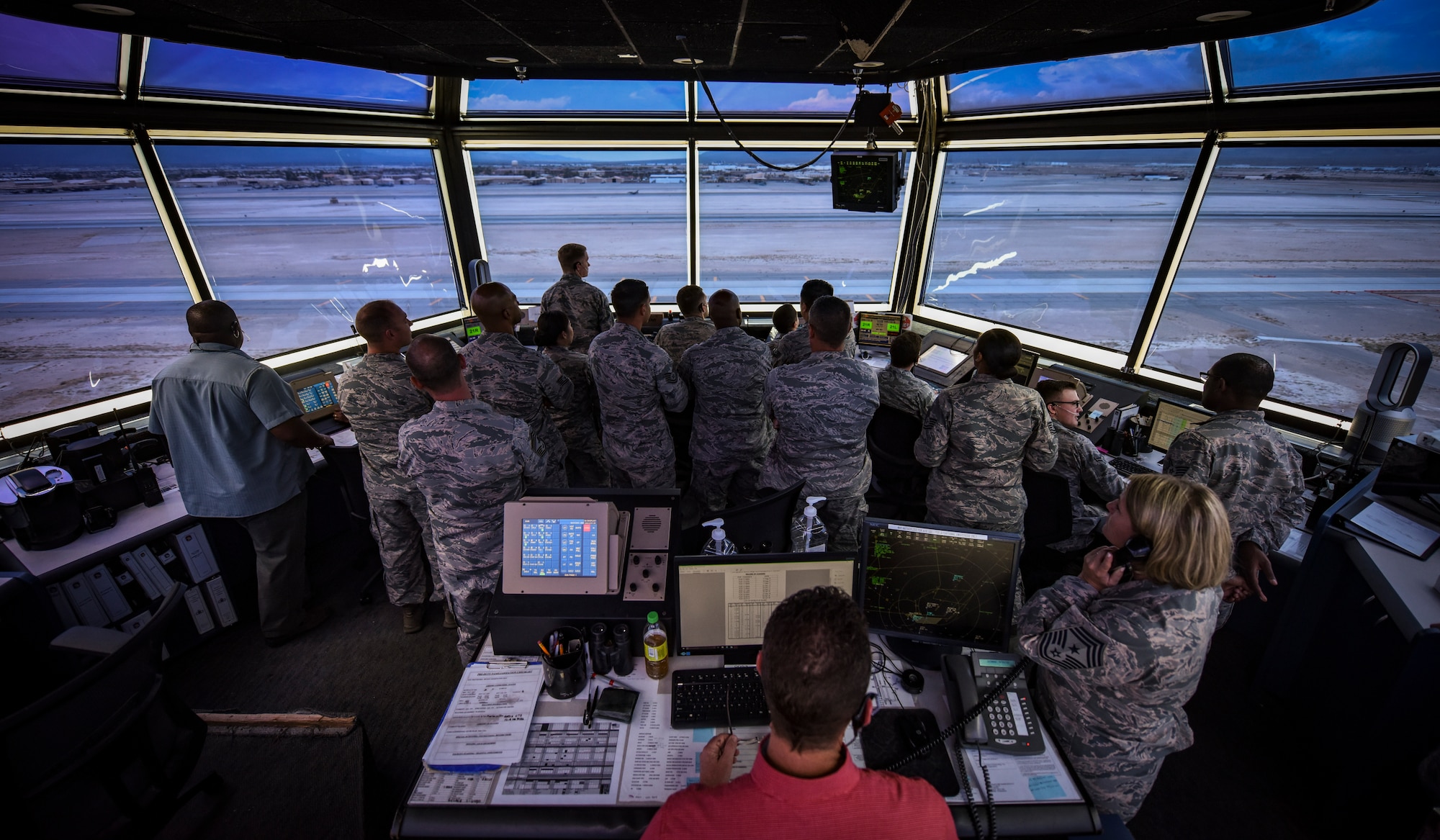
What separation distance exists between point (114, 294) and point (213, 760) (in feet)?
38.7

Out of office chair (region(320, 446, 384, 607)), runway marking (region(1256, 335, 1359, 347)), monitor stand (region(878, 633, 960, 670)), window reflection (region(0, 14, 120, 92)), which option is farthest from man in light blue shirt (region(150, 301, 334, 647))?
runway marking (region(1256, 335, 1359, 347))

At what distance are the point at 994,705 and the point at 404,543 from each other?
9.22 feet

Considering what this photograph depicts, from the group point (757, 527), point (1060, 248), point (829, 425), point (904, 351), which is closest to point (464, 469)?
point (757, 527)

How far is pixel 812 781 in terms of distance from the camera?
0.94 meters

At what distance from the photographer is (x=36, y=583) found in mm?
2178

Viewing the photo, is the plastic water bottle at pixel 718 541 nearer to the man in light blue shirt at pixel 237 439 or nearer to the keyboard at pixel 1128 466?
the man in light blue shirt at pixel 237 439

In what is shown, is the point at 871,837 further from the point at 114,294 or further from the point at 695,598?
the point at 114,294

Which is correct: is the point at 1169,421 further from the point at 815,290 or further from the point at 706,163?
the point at 706,163

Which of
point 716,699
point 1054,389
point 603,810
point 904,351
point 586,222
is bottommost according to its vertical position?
point 603,810

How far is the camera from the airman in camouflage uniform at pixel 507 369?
10.1 feet

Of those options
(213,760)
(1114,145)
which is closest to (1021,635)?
(213,760)

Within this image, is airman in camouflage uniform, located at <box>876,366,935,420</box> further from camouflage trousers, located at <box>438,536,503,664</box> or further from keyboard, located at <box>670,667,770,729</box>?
camouflage trousers, located at <box>438,536,503,664</box>

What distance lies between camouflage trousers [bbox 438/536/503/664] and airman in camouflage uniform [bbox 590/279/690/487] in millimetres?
1202

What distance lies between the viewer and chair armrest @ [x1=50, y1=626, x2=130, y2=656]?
1.76 metres
